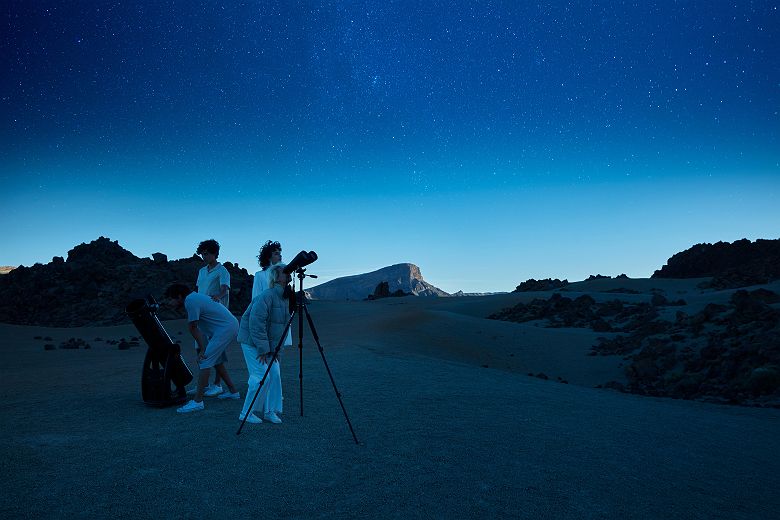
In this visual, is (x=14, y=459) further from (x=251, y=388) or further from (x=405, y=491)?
(x=405, y=491)

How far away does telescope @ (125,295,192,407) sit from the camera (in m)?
6.60

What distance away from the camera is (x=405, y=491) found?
3857 millimetres

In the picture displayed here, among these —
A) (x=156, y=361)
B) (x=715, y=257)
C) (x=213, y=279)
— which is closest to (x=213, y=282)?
(x=213, y=279)

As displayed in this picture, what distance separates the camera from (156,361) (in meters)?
6.87

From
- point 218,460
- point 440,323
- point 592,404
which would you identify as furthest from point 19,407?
point 440,323

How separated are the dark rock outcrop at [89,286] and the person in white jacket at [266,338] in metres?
20.1

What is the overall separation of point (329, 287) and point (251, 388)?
378 feet

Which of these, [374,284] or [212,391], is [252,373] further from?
[374,284]

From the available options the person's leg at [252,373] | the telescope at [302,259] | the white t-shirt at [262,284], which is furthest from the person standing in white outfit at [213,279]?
the telescope at [302,259]

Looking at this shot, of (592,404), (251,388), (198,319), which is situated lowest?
(592,404)

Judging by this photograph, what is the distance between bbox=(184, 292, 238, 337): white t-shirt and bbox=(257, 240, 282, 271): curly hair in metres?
0.83

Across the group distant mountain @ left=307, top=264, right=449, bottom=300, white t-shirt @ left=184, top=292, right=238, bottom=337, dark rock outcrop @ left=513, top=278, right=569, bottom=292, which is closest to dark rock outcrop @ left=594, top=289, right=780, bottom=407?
white t-shirt @ left=184, top=292, right=238, bottom=337

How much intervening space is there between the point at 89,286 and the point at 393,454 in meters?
27.0

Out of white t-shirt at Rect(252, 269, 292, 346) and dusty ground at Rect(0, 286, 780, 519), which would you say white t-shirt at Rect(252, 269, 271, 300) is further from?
dusty ground at Rect(0, 286, 780, 519)
